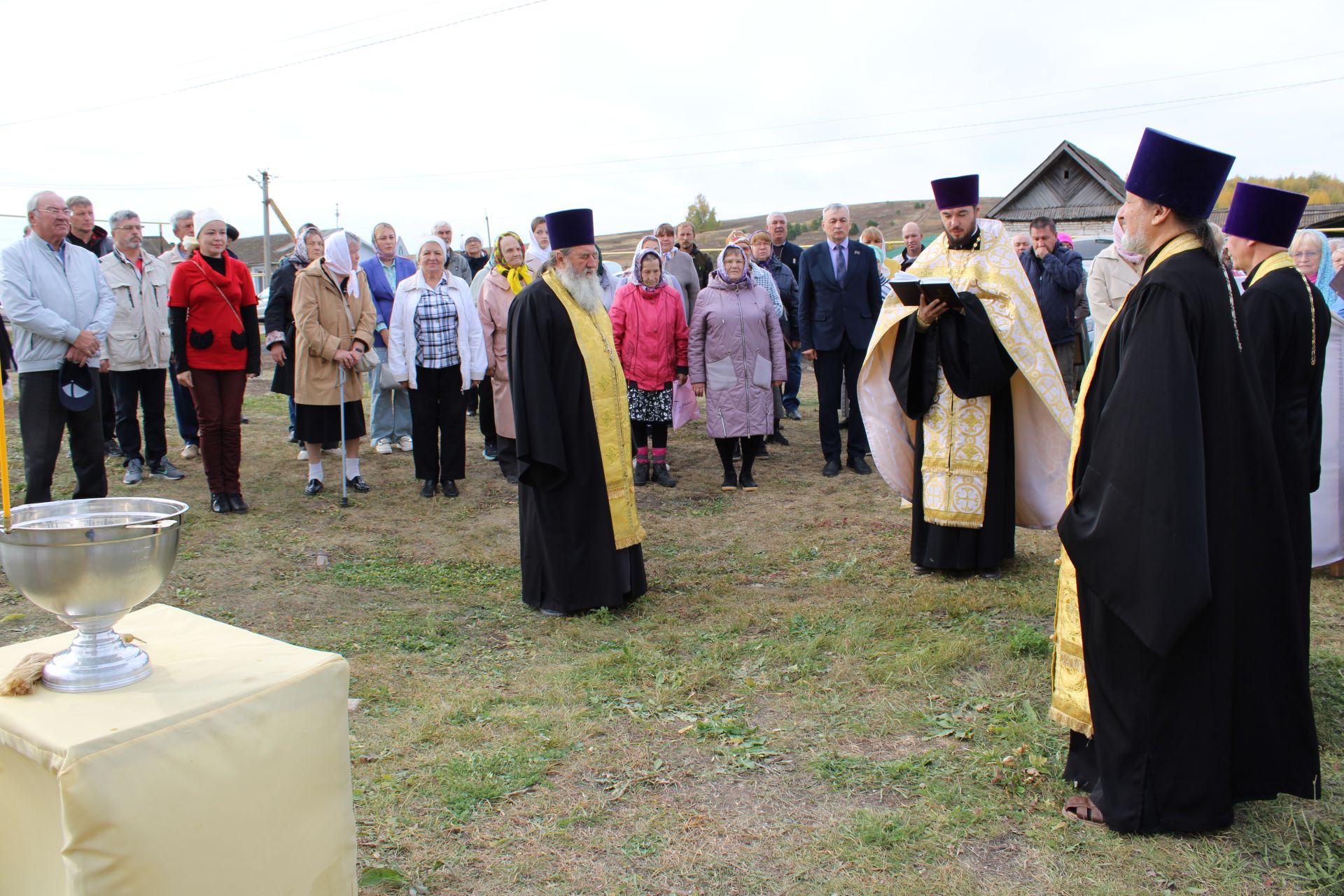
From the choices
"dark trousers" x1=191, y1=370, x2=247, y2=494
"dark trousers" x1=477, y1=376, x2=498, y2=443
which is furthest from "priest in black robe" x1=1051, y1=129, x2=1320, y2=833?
"dark trousers" x1=477, y1=376, x2=498, y2=443

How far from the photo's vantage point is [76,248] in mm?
6227

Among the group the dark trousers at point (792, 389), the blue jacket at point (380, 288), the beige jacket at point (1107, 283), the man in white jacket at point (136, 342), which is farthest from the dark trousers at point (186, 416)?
the beige jacket at point (1107, 283)

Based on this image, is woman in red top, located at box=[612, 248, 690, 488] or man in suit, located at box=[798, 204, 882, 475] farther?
man in suit, located at box=[798, 204, 882, 475]

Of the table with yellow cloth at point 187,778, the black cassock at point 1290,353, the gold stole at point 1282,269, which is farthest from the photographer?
the gold stole at point 1282,269

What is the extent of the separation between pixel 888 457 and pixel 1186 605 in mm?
3356

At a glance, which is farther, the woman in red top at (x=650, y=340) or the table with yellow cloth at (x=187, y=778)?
the woman in red top at (x=650, y=340)

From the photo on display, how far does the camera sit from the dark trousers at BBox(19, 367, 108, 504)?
6047 mm

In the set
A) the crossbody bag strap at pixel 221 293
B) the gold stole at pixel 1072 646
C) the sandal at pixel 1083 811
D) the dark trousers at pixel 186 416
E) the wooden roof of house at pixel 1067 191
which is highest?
the wooden roof of house at pixel 1067 191

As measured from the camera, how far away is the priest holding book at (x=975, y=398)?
5.39 meters

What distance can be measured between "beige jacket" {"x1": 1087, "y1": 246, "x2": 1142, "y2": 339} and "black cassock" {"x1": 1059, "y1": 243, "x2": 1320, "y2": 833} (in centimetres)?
495

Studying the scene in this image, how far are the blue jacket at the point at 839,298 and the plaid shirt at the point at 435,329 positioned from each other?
2901 mm

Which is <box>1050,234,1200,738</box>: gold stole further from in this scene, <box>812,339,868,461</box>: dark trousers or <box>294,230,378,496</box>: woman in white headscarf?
<box>294,230,378,496</box>: woman in white headscarf

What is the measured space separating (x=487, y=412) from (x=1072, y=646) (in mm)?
6874

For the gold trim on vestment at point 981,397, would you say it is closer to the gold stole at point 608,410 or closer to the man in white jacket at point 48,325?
the gold stole at point 608,410
